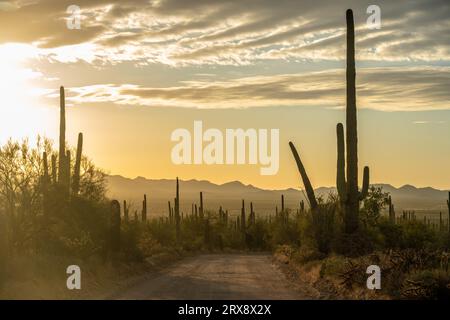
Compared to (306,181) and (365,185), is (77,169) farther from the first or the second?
(365,185)

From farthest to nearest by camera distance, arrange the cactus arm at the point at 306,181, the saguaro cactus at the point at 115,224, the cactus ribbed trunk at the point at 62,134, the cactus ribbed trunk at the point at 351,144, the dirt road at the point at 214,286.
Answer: the cactus arm at the point at 306,181 < the cactus ribbed trunk at the point at 62,134 < the saguaro cactus at the point at 115,224 < the cactus ribbed trunk at the point at 351,144 < the dirt road at the point at 214,286

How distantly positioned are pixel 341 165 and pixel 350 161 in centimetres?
102

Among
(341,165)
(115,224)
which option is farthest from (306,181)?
(115,224)

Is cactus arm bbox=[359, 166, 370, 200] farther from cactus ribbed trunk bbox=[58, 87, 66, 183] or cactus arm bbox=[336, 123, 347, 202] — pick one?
cactus ribbed trunk bbox=[58, 87, 66, 183]

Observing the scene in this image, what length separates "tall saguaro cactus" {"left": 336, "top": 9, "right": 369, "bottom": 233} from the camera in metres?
27.7

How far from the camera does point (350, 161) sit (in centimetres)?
2761

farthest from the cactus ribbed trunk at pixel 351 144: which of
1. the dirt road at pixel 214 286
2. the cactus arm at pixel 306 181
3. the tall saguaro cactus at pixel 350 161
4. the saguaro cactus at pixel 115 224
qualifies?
the saguaro cactus at pixel 115 224

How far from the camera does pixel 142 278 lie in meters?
25.1

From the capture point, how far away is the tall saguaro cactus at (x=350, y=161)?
2766 cm

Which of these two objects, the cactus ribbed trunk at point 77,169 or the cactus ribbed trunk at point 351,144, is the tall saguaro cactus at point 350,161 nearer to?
the cactus ribbed trunk at point 351,144

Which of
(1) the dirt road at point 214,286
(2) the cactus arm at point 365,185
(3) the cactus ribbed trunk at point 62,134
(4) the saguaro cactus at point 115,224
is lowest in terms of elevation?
(1) the dirt road at point 214,286

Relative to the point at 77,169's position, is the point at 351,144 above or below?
above

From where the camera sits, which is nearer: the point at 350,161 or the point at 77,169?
the point at 350,161
